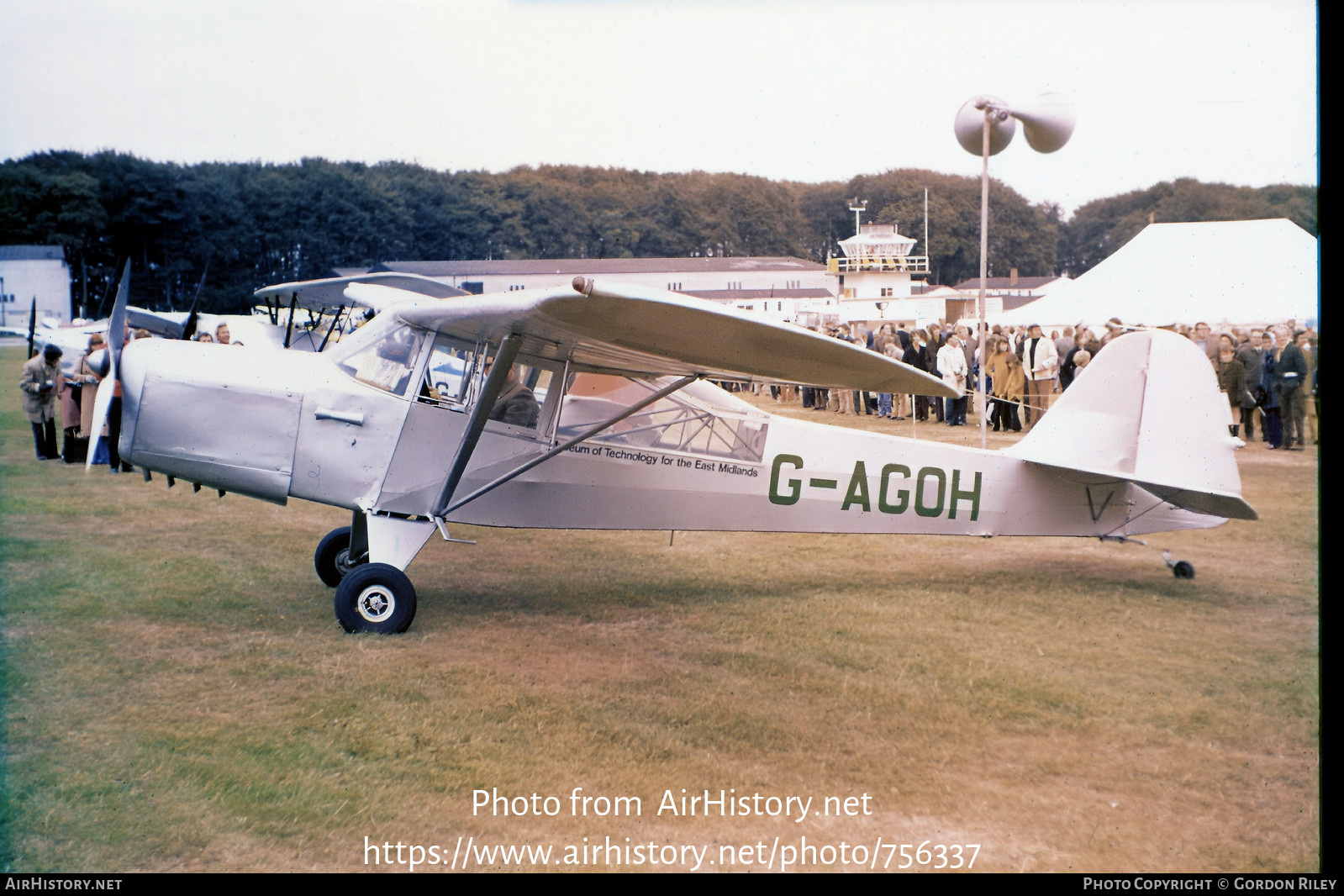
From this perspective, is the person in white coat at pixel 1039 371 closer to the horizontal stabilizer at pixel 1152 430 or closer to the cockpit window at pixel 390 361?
the horizontal stabilizer at pixel 1152 430

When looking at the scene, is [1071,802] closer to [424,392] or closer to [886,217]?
[424,392]

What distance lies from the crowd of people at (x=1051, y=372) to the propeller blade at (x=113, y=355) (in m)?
8.62

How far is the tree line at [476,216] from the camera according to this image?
1677 centimetres

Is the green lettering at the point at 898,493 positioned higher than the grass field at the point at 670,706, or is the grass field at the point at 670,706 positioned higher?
the green lettering at the point at 898,493

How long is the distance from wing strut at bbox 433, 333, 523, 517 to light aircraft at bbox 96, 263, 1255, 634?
0.05 feet

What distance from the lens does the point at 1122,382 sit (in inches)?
265

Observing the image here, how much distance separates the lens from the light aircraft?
5.66 meters

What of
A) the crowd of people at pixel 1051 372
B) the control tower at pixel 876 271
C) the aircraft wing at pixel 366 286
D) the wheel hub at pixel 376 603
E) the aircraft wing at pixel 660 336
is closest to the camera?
the aircraft wing at pixel 660 336

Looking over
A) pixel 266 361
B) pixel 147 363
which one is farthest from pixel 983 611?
pixel 147 363

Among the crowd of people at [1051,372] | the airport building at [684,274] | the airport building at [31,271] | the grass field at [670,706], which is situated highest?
the airport building at [684,274]

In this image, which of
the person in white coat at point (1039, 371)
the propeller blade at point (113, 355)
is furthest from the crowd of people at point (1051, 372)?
the propeller blade at point (113, 355)

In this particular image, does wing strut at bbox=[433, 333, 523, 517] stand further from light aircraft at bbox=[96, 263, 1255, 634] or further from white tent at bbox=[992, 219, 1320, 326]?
white tent at bbox=[992, 219, 1320, 326]

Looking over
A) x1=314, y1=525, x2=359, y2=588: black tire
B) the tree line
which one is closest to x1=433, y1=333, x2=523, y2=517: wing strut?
x1=314, y1=525, x2=359, y2=588: black tire

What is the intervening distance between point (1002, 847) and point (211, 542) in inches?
302
